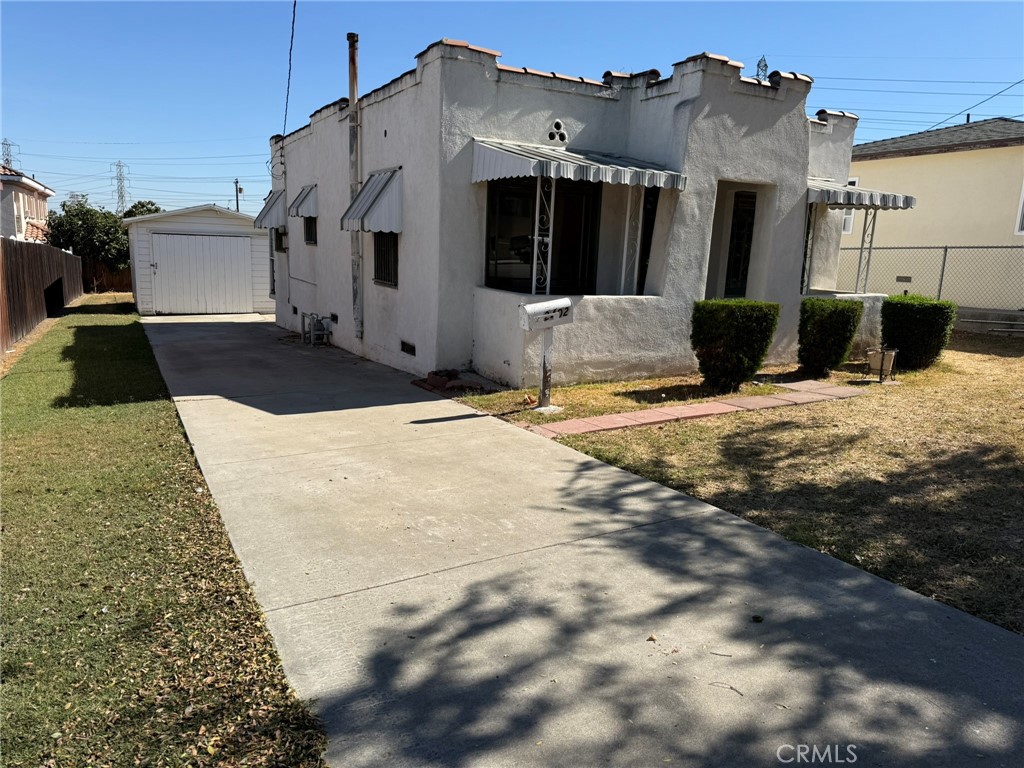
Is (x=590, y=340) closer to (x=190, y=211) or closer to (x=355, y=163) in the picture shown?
(x=355, y=163)

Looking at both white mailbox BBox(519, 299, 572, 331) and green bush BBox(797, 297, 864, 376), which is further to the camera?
green bush BBox(797, 297, 864, 376)

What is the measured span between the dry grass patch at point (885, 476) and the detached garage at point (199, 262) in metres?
16.7

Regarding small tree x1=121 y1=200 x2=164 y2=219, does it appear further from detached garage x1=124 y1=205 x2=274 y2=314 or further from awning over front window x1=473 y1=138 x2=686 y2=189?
awning over front window x1=473 y1=138 x2=686 y2=189

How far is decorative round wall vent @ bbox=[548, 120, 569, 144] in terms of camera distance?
9766 mm

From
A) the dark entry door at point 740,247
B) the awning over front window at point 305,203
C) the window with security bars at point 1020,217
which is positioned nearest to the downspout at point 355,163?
the awning over front window at point 305,203

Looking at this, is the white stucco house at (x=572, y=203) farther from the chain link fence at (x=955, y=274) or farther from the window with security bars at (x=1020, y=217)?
the window with security bars at (x=1020, y=217)

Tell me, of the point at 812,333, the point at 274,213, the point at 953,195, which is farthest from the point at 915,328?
the point at 274,213

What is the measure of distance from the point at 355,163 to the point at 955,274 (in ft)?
45.8

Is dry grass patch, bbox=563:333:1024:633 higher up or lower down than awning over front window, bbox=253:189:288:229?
lower down

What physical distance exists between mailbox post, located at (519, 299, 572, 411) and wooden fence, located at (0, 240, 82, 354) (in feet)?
29.9

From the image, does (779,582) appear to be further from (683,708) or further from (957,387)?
(957,387)

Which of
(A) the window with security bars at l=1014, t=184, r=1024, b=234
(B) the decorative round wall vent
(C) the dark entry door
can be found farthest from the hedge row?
(A) the window with security bars at l=1014, t=184, r=1024, b=234

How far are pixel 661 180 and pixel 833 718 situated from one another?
286 inches

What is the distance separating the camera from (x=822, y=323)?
967 centimetres
